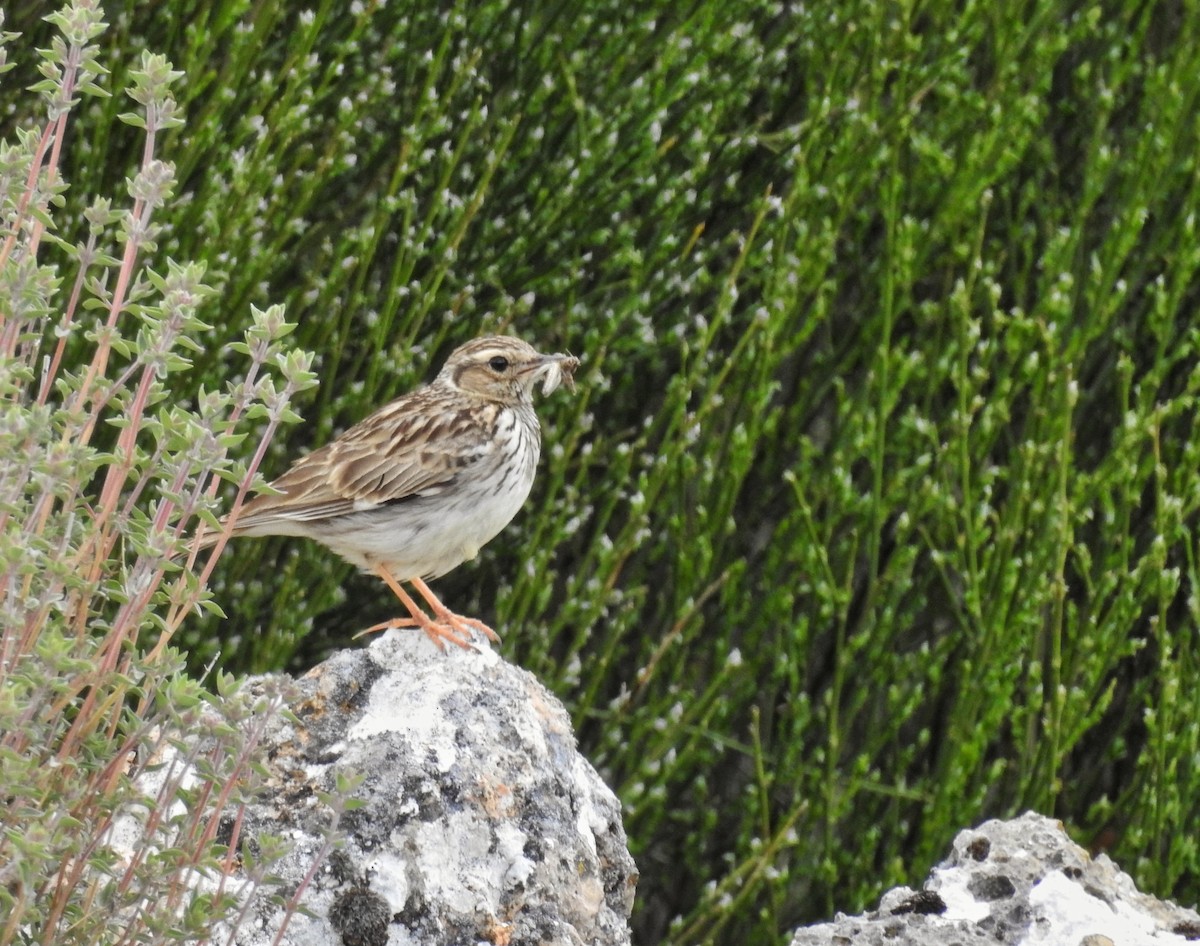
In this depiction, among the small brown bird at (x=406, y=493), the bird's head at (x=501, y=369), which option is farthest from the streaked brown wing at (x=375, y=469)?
the bird's head at (x=501, y=369)

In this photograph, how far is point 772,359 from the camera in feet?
16.2

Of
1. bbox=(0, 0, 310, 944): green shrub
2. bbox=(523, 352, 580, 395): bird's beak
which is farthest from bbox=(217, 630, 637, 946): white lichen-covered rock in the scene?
bbox=(523, 352, 580, 395): bird's beak

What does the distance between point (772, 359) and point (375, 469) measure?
128 centimetres

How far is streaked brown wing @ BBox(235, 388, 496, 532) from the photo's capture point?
13.8 feet

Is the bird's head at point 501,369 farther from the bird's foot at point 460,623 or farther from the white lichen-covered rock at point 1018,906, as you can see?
the white lichen-covered rock at point 1018,906

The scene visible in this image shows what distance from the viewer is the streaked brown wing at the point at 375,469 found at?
13.8 feet

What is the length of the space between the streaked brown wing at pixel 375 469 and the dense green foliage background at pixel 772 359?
1.61ft

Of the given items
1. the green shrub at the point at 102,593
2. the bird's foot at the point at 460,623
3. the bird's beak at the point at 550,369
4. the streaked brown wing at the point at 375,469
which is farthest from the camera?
the bird's beak at the point at 550,369

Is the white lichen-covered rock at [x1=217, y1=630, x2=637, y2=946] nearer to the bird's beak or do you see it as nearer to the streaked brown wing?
the streaked brown wing

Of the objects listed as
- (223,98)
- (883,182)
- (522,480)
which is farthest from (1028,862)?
(223,98)

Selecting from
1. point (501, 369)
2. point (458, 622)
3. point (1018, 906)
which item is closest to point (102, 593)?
point (458, 622)

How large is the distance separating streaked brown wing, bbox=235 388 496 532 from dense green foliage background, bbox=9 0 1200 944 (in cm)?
49

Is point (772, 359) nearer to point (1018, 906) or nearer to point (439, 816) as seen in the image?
point (1018, 906)

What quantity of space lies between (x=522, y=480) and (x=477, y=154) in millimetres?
1185
